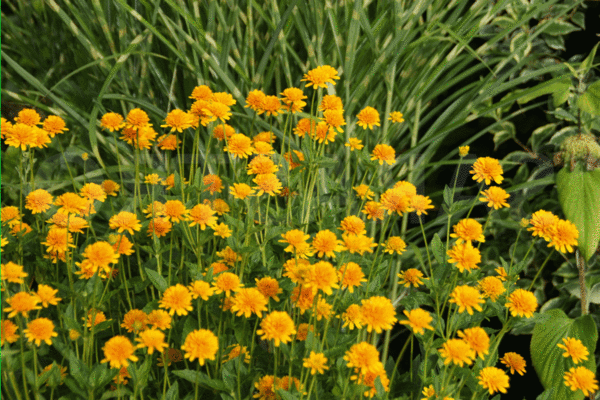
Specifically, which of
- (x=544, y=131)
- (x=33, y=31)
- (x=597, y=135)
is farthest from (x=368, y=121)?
(x=33, y=31)

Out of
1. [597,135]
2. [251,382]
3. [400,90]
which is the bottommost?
[251,382]

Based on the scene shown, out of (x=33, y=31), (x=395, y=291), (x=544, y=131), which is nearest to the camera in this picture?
(x=395, y=291)

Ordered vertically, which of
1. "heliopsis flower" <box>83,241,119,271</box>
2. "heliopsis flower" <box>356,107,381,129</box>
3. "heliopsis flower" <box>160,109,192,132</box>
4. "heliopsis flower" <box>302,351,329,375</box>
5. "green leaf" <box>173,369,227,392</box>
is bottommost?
"green leaf" <box>173,369,227,392</box>

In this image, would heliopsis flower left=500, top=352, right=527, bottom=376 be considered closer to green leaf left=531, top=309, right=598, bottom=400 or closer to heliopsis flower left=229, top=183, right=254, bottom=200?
green leaf left=531, top=309, right=598, bottom=400

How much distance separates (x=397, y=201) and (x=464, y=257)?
5.2 inches

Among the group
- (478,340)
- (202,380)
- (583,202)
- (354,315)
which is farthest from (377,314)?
(583,202)

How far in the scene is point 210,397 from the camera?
0.86 meters

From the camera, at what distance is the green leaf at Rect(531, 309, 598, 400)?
989 millimetres

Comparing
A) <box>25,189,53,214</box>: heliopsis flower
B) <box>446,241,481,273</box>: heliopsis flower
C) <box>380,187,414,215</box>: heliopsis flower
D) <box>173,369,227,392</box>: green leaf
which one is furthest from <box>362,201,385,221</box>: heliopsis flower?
<box>25,189,53,214</box>: heliopsis flower

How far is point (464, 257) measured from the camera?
29.5 inches

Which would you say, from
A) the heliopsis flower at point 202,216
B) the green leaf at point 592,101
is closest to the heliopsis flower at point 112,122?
the heliopsis flower at point 202,216

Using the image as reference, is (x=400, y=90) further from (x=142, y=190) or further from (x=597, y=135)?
(x=142, y=190)

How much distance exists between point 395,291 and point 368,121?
456 mm

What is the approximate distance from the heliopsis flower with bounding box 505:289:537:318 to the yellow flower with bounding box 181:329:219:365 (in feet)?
1.39
